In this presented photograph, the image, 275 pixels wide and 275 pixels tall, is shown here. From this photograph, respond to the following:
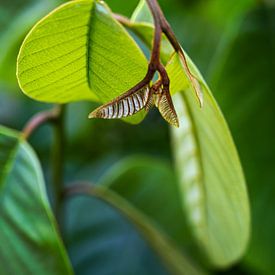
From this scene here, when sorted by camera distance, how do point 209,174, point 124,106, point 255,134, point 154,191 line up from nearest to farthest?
point 124,106 → point 209,174 → point 255,134 → point 154,191

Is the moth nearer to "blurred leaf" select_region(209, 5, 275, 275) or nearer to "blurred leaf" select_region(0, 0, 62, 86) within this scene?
"blurred leaf" select_region(209, 5, 275, 275)

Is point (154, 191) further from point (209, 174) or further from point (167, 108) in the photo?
point (167, 108)

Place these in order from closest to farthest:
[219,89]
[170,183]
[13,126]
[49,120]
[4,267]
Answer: [4,267] → [49,120] → [219,89] → [170,183] → [13,126]

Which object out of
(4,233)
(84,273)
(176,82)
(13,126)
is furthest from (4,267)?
(13,126)

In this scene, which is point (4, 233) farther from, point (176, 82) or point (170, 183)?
point (170, 183)

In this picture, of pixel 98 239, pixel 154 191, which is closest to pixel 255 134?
pixel 154 191

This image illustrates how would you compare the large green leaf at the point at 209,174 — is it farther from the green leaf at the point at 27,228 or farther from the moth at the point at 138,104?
the green leaf at the point at 27,228
